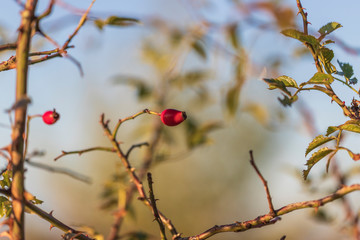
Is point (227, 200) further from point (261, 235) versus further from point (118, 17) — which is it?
point (118, 17)

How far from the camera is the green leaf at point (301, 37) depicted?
1.88 ft

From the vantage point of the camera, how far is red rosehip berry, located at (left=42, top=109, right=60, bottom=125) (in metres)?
0.67

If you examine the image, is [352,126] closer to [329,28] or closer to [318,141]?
[318,141]

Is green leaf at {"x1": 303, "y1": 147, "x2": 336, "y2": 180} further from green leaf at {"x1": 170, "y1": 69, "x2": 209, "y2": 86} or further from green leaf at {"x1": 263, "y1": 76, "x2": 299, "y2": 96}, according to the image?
green leaf at {"x1": 170, "y1": 69, "x2": 209, "y2": 86}

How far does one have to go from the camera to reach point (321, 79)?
56 cm

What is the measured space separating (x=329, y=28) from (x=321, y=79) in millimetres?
96

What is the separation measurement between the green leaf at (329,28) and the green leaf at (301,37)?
0.04m

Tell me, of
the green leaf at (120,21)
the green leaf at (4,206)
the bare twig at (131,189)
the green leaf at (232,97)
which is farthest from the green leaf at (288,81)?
the green leaf at (232,97)

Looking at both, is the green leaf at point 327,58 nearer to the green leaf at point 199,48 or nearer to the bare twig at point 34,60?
the bare twig at point 34,60

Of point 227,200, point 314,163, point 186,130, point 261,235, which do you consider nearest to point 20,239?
point 314,163

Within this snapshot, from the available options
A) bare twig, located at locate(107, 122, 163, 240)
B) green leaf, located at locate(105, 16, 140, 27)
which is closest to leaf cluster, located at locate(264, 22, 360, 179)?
green leaf, located at locate(105, 16, 140, 27)

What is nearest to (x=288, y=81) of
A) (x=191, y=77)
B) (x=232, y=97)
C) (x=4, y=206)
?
(x=4, y=206)

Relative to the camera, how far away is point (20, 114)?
0.42 meters

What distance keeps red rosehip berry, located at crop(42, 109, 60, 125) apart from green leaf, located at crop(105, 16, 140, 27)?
0.61 ft
